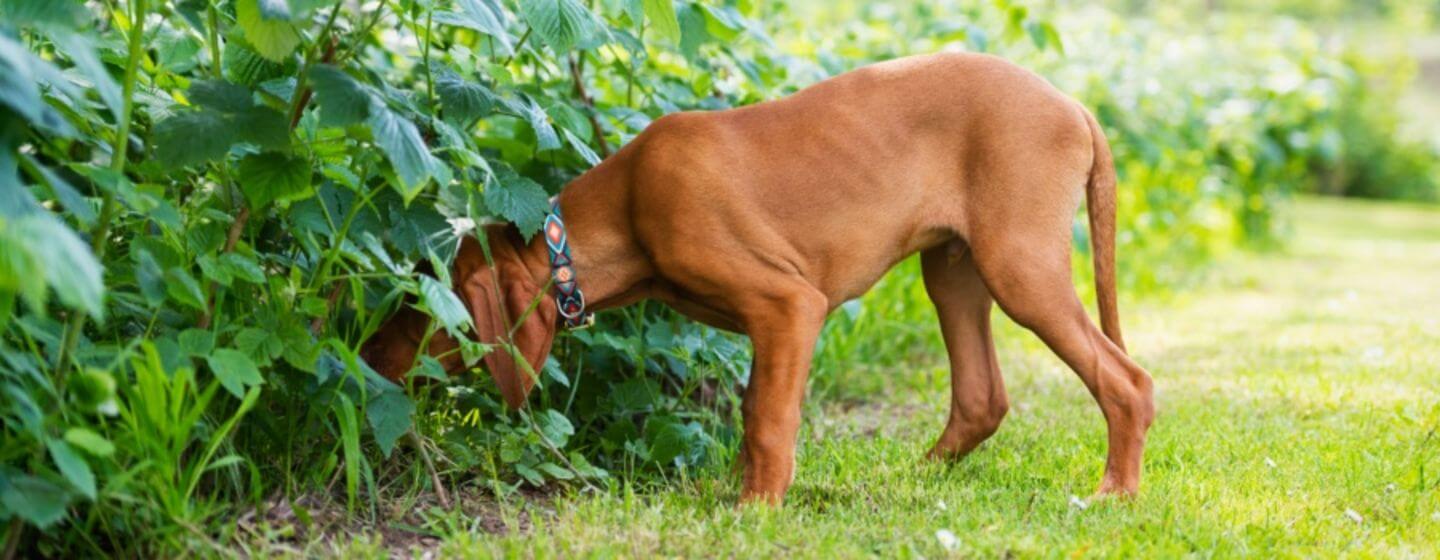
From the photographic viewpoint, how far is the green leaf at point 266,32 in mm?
2701

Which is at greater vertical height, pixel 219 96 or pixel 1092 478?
pixel 219 96

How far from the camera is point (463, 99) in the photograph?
3.18m

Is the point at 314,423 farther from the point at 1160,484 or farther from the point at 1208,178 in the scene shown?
the point at 1208,178

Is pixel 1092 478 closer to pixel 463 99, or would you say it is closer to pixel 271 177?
pixel 463 99

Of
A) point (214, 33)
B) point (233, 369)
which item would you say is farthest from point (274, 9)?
point (233, 369)

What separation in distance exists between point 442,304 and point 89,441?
26.4 inches

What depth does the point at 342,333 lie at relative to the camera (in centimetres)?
356

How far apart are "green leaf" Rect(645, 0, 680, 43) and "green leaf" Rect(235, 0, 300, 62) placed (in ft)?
2.50

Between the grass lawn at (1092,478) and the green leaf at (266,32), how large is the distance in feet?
3.25

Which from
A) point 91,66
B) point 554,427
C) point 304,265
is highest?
point 91,66

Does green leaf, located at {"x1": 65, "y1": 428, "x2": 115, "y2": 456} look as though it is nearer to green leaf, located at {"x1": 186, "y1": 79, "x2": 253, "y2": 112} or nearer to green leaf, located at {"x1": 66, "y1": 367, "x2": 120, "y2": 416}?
green leaf, located at {"x1": 66, "y1": 367, "x2": 120, "y2": 416}

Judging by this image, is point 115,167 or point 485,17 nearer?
point 115,167

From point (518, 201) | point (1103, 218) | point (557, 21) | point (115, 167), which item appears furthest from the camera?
point (1103, 218)

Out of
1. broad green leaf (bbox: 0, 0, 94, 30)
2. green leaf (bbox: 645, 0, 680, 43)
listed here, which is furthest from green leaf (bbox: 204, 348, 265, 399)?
green leaf (bbox: 645, 0, 680, 43)
